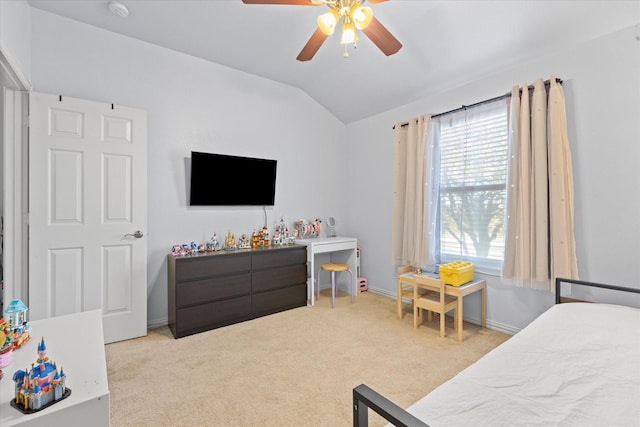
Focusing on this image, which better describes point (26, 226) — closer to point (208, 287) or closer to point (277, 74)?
point (208, 287)

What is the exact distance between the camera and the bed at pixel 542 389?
0.84m

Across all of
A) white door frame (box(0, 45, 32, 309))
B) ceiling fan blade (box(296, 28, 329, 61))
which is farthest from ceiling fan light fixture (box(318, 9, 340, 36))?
white door frame (box(0, 45, 32, 309))

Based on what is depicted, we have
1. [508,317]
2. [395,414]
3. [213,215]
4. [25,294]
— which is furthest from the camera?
[213,215]

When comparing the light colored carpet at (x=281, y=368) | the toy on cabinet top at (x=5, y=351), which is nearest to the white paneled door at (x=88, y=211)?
the light colored carpet at (x=281, y=368)

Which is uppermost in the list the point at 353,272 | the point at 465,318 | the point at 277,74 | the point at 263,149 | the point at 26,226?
the point at 277,74

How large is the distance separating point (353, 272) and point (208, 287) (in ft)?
6.10

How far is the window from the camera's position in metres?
2.80

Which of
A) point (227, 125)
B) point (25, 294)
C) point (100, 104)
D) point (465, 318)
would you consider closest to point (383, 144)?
point (227, 125)

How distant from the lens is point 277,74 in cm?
364

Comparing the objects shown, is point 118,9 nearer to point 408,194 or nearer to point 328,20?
point 328,20

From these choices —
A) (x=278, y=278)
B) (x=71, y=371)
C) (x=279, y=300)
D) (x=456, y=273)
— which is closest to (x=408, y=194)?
(x=456, y=273)

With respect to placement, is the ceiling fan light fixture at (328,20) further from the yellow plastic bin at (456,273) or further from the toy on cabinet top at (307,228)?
the toy on cabinet top at (307,228)

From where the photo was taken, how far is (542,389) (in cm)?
99

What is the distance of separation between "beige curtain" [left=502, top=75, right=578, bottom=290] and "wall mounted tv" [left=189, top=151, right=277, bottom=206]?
102 inches
